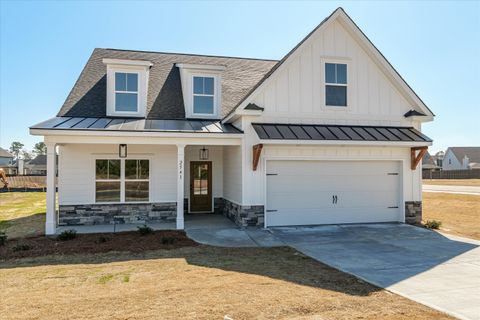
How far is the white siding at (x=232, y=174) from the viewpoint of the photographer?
38.6 ft

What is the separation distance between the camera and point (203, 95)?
13742 mm

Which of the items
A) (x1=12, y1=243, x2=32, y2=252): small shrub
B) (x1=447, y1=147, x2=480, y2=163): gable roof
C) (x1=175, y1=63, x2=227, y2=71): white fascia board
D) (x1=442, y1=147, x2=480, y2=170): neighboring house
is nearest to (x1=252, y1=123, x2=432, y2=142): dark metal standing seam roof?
(x1=175, y1=63, x2=227, y2=71): white fascia board

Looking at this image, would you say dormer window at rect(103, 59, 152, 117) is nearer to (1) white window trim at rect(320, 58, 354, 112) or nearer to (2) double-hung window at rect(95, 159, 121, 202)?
(2) double-hung window at rect(95, 159, 121, 202)

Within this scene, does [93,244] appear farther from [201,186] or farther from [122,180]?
[201,186]

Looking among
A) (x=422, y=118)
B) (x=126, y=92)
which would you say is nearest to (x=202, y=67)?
(x=126, y=92)

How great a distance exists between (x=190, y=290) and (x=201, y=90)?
380 inches

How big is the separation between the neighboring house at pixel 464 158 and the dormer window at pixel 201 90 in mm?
70758

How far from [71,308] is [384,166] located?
11082 millimetres

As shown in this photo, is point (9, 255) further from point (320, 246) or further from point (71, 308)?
point (320, 246)

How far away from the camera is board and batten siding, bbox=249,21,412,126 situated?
11625mm

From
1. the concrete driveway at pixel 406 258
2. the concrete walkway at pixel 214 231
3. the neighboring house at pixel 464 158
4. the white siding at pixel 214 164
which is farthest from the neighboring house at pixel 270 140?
the neighboring house at pixel 464 158

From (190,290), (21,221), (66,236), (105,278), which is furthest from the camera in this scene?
(21,221)

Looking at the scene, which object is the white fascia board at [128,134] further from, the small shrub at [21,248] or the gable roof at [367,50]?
the small shrub at [21,248]

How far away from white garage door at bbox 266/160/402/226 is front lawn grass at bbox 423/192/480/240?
2.07m
